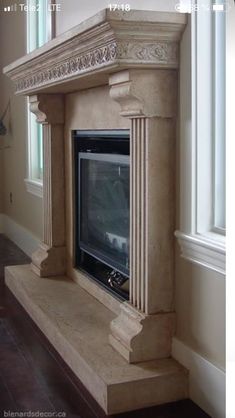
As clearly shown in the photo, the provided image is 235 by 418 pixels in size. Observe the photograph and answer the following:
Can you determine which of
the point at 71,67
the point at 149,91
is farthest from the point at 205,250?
the point at 71,67

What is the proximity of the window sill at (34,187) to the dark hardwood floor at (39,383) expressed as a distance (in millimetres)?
1448

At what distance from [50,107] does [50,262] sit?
0.89 metres

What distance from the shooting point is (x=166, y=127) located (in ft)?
7.38

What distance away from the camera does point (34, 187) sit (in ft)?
15.1

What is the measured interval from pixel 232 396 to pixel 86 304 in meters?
1.58

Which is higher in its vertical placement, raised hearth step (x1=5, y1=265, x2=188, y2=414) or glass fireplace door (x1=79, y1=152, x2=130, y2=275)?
glass fireplace door (x1=79, y1=152, x2=130, y2=275)

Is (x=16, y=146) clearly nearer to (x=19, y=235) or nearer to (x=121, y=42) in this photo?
(x=19, y=235)

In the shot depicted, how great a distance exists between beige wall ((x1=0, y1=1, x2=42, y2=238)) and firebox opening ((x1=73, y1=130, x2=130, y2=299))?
115cm

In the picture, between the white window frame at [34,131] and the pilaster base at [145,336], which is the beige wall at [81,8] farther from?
the pilaster base at [145,336]

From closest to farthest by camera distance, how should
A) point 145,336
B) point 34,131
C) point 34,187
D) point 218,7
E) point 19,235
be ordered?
point 218,7 → point 145,336 → point 34,187 → point 34,131 → point 19,235

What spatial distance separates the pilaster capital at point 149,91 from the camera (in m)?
2.19

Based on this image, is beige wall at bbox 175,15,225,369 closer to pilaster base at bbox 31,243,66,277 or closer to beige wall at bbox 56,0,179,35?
beige wall at bbox 56,0,179,35

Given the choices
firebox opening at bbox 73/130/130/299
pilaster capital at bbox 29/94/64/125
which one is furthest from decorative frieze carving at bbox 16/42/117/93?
firebox opening at bbox 73/130/130/299

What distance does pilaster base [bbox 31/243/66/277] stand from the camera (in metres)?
3.57
